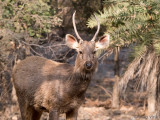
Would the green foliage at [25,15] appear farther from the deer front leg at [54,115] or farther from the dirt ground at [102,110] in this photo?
the deer front leg at [54,115]

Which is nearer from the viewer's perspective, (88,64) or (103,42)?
(88,64)

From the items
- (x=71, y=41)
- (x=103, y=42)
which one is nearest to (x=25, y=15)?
(x=71, y=41)

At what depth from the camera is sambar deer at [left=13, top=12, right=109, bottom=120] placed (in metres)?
6.85

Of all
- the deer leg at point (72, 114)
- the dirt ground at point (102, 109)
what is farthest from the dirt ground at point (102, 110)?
the deer leg at point (72, 114)

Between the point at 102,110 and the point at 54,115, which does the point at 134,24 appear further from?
the point at 102,110

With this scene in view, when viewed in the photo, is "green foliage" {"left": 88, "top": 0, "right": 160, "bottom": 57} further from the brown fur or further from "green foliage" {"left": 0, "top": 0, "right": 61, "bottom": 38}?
the brown fur

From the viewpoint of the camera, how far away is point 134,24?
8852 millimetres

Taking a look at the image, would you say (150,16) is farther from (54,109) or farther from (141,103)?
(141,103)

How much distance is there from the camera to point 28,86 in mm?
8008

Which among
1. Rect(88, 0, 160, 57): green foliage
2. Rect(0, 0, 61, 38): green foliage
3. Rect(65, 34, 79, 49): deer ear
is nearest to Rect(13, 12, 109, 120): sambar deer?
Rect(65, 34, 79, 49): deer ear

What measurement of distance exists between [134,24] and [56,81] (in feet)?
9.11

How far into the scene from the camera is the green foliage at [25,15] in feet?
30.3

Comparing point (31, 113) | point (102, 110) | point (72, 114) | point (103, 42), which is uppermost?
point (103, 42)

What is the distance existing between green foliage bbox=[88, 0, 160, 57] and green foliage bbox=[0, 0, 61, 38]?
136cm
